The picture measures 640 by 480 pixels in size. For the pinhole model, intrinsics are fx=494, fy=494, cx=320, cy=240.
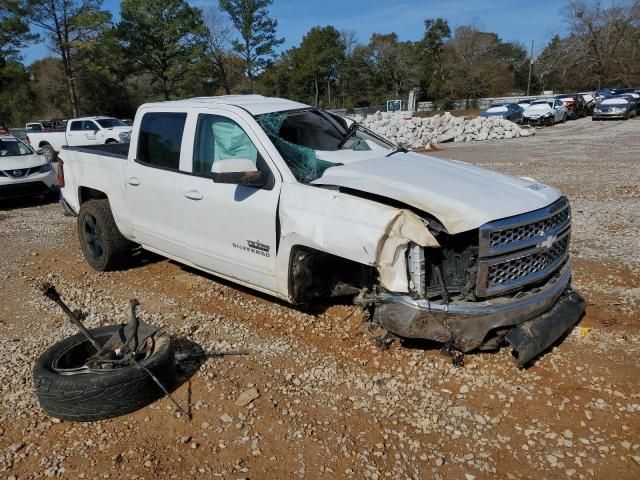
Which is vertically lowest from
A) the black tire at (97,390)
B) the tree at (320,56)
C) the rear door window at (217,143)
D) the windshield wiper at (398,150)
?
the black tire at (97,390)

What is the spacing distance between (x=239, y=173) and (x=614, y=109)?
33563 millimetres

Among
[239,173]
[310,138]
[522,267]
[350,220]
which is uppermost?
[310,138]

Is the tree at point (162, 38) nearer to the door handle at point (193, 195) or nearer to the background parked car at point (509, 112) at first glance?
the background parked car at point (509, 112)

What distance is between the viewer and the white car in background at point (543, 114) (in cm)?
2941

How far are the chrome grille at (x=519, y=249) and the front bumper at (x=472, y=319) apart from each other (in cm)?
11

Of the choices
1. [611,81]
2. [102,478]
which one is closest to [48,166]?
[102,478]

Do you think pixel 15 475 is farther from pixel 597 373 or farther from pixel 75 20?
pixel 75 20

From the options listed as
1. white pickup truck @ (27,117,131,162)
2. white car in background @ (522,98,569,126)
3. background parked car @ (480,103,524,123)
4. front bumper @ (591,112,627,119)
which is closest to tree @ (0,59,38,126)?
white pickup truck @ (27,117,131,162)

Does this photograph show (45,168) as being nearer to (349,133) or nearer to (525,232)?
(349,133)

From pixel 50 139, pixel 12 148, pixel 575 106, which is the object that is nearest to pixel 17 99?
pixel 50 139

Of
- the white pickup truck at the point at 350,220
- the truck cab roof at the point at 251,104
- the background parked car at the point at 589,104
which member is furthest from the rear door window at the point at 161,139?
the background parked car at the point at 589,104

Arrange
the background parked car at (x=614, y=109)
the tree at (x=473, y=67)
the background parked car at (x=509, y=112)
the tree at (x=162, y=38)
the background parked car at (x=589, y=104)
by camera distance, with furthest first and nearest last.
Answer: the tree at (x=473, y=67) < the tree at (x=162, y=38) < the background parked car at (x=589, y=104) < the background parked car at (x=614, y=109) < the background parked car at (x=509, y=112)

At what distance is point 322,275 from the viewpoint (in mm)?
3840

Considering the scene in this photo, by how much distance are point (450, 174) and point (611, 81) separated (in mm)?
57868
